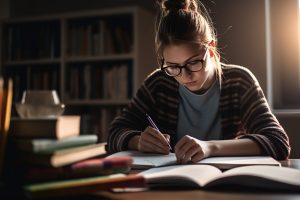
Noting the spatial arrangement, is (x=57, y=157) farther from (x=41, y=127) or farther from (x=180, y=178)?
(x=180, y=178)

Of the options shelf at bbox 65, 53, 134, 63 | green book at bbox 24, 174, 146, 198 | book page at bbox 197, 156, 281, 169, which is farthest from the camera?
shelf at bbox 65, 53, 134, 63

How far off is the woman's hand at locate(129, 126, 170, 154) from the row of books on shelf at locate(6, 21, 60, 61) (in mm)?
1897

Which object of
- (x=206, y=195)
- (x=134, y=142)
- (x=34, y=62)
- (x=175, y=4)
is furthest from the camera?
(x=34, y=62)

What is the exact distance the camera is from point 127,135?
1.37m

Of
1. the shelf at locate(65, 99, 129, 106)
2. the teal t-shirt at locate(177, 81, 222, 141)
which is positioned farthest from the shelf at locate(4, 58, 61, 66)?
the teal t-shirt at locate(177, 81, 222, 141)

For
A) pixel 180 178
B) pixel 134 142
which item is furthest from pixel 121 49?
pixel 180 178

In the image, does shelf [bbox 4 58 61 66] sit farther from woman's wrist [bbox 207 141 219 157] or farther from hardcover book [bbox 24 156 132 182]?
hardcover book [bbox 24 156 132 182]

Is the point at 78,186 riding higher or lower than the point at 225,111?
lower

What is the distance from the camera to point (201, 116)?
62.5 inches

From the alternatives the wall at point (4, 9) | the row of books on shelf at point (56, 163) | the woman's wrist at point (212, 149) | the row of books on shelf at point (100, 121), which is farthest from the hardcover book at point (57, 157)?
the wall at point (4, 9)

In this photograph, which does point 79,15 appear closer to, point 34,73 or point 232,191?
point 34,73

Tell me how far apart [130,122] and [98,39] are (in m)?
1.40

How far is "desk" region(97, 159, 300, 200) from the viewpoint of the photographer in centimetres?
69

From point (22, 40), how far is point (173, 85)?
185cm
